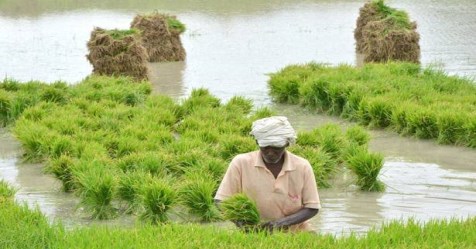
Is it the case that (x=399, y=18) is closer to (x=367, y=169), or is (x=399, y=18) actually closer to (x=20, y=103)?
(x=20, y=103)

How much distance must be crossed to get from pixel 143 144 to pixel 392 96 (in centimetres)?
341

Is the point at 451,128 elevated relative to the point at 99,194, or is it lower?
elevated

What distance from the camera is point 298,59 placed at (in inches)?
657

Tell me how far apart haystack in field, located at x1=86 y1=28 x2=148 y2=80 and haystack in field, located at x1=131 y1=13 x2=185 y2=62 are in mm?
2934

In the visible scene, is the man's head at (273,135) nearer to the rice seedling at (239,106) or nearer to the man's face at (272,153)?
the man's face at (272,153)

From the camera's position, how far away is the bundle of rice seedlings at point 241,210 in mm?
5312

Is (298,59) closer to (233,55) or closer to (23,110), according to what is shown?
(233,55)

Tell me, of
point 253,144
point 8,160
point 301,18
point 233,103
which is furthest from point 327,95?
point 301,18

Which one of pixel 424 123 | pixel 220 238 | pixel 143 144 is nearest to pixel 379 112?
pixel 424 123

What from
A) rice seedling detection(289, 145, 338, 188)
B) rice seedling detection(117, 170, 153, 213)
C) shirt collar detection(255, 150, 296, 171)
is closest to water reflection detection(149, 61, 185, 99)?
rice seedling detection(289, 145, 338, 188)

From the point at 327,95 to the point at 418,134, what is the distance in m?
1.98

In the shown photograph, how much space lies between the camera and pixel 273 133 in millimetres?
5195

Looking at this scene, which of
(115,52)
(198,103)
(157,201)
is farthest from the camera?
(115,52)

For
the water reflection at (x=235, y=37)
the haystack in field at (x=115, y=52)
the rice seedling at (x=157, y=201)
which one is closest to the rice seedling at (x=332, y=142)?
the rice seedling at (x=157, y=201)
